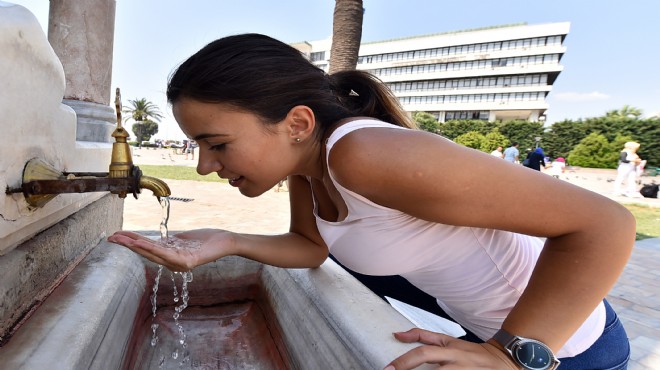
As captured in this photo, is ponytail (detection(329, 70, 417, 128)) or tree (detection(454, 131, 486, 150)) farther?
tree (detection(454, 131, 486, 150))

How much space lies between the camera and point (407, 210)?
97 cm

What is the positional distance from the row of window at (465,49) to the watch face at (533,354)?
175 ft

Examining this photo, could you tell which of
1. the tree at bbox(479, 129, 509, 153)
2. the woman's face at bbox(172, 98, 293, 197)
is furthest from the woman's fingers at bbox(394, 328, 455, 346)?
the tree at bbox(479, 129, 509, 153)

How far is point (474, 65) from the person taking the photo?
167 feet

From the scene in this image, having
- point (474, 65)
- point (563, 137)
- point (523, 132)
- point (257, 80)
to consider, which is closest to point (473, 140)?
point (523, 132)

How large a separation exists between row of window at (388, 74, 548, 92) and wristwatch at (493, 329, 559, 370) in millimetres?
47354

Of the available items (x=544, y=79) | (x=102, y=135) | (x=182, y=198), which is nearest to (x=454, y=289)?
(x=102, y=135)

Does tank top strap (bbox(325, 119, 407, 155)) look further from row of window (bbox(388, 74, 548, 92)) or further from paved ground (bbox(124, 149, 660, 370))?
row of window (bbox(388, 74, 548, 92))

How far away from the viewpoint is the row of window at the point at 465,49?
1841 inches

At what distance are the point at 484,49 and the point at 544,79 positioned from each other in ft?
27.5

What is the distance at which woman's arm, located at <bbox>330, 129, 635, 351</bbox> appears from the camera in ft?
2.74

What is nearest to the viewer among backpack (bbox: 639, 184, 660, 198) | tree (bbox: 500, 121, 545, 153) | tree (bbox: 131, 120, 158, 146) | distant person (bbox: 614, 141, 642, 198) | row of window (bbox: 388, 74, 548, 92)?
distant person (bbox: 614, 141, 642, 198)

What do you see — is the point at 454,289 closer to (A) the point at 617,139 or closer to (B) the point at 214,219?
(B) the point at 214,219

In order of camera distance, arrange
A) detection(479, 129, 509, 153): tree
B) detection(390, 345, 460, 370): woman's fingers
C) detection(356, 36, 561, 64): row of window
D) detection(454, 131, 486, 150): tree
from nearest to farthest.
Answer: detection(390, 345, 460, 370): woman's fingers < detection(479, 129, 509, 153): tree < detection(454, 131, 486, 150): tree < detection(356, 36, 561, 64): row of window
